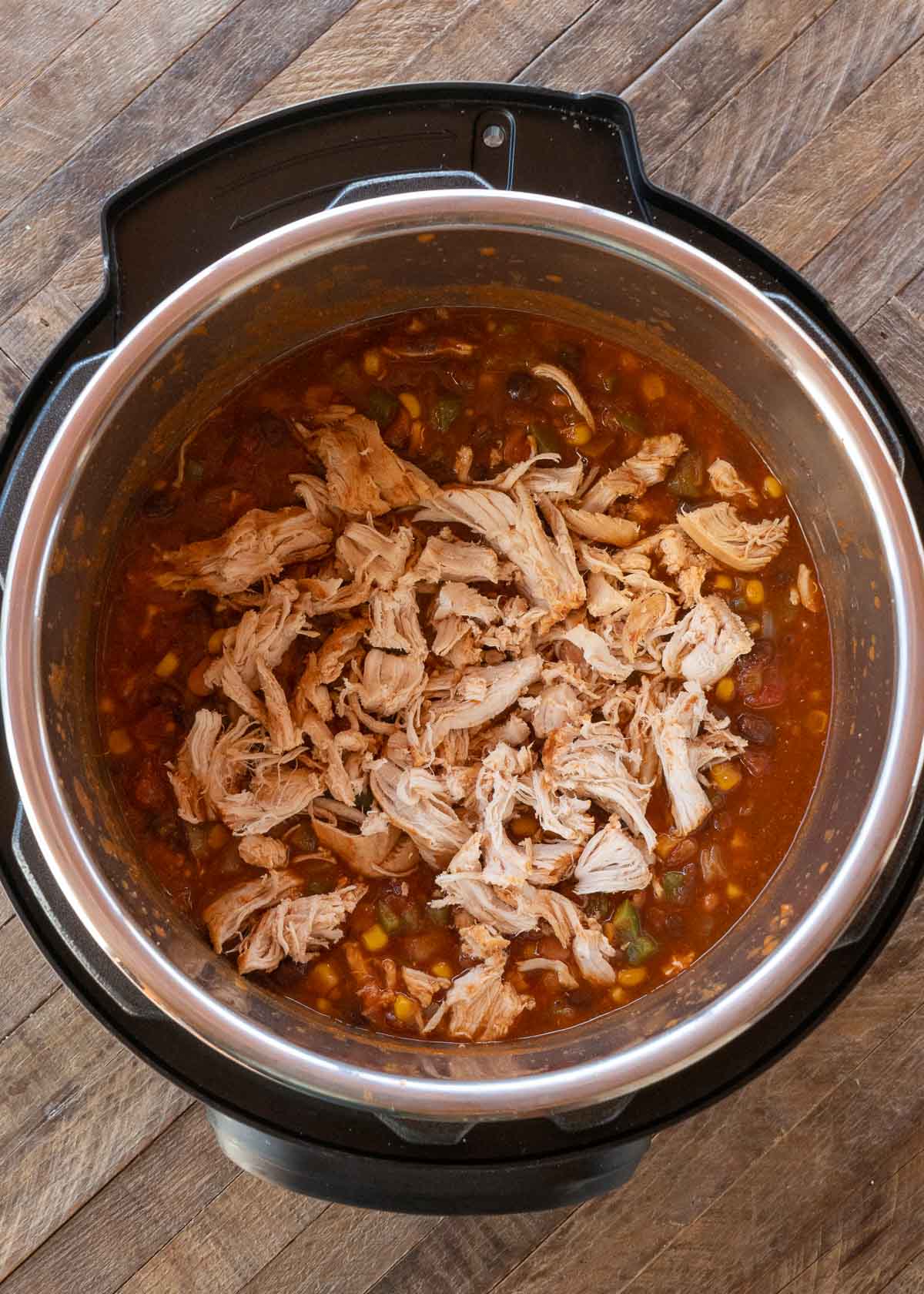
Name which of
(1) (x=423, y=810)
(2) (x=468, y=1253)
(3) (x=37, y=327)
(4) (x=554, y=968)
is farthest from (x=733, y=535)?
(2) (x=468, y=1253)

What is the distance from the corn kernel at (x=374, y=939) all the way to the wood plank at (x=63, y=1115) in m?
0.67

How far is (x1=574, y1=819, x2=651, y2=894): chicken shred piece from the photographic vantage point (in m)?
2.15

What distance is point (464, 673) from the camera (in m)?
2.23

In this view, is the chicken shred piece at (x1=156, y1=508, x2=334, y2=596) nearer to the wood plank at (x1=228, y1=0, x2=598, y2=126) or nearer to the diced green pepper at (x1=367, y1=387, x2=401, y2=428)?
the diced green pepper at (x1=367, y1=387, x2=401, y2=428)

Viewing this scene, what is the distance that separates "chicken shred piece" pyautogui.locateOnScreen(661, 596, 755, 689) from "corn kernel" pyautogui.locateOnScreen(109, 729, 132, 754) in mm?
1075

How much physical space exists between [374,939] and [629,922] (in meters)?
0.51

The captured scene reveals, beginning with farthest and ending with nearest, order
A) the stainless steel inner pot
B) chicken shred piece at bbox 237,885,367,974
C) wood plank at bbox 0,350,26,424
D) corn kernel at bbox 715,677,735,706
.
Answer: wood plank at bbox 0,350,26,424
corn kernel at bbox 715,677,735,706
chicken shred piece at bbox 237,885,367,974
the stainless steel inner pot

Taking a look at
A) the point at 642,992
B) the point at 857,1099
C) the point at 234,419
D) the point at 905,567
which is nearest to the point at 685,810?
the point at 642,992

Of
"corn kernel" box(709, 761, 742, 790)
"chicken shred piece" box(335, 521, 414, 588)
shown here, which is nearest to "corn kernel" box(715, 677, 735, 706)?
"corn kernel" box(709, 761, 742, 790)

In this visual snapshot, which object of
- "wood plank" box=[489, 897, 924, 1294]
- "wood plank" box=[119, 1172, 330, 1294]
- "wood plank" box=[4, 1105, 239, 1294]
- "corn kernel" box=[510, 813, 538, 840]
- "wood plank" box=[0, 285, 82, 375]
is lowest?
"wood plank" box=[489, 897, 924, 1294]

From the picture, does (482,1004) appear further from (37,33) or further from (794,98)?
(37,33)

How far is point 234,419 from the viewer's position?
216cm

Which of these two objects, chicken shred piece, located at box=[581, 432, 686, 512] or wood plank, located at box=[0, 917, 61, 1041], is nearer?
chicken shred piece, located at box=[581, 432, 686, 512]

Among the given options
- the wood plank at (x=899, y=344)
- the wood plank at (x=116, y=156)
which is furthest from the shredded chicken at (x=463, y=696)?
the wood plank at (x=116, y=156)
